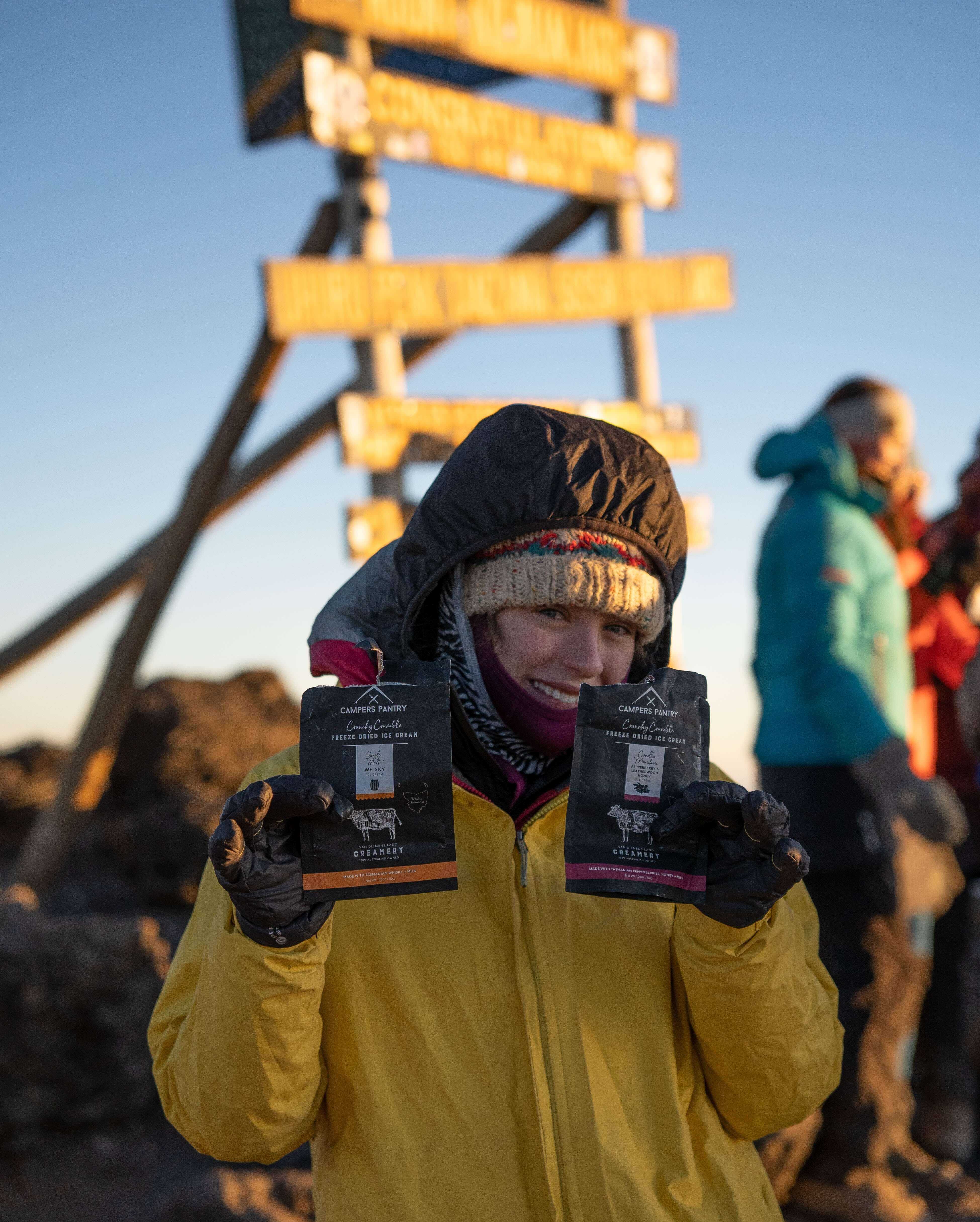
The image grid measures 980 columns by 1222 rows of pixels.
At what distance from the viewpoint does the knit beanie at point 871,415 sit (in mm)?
2904

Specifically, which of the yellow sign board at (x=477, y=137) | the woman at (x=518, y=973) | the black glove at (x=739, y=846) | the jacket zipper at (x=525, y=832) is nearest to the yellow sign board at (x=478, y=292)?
the yellow sign board at (x=477, y=137)

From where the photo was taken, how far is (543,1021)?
1338 millimetres

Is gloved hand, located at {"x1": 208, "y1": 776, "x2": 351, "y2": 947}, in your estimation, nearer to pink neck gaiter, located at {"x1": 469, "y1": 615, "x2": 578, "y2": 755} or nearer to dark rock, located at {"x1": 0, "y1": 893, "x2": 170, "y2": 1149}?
pink neck gaiter, located at {"x1": 469, "y1": 615, "x2": 578, "y2": 755}

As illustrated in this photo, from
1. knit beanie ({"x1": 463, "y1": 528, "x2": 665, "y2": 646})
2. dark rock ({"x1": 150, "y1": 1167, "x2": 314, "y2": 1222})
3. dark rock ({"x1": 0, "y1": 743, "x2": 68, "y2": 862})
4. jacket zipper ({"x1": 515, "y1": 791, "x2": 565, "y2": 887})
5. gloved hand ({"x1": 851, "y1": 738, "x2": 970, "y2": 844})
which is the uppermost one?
knit beanie ({"x1": 463, "y1": 528, "x2": 665, "y2": 646})

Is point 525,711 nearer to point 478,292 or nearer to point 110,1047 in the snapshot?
point 110,1047

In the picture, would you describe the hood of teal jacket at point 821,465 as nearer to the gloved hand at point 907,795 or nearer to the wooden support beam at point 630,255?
the gloved hand at point 907,795

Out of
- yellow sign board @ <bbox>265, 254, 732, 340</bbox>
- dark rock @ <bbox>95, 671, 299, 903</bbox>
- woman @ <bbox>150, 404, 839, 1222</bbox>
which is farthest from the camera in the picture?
dark rock @ <bbox>95, 671, 299, 903</bbox>

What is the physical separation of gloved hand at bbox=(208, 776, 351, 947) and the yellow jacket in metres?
0.04

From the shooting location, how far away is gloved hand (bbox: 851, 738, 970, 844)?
8.10ft

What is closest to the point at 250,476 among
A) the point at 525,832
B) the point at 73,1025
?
the point at 73,1025

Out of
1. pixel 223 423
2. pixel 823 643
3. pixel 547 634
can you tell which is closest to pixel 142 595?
pixel 223 423

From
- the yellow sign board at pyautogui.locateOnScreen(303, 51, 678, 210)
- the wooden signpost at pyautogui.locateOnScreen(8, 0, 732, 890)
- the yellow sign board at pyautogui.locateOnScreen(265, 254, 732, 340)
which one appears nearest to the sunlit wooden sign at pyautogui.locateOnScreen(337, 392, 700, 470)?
the wooden signpost at pyautogui.locateOnScreen(8, 0, 732, 890)

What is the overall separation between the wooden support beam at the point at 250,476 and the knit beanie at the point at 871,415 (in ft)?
6.39

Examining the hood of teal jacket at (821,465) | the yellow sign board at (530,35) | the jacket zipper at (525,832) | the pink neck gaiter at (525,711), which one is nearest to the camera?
the jacket zipper at (525,832)
